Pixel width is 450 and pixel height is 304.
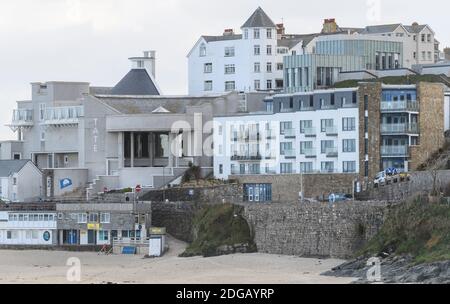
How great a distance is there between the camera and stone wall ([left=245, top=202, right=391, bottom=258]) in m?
102

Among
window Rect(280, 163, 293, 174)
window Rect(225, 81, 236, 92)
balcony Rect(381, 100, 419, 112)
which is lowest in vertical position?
window Rect(280, 163, 293, 174)

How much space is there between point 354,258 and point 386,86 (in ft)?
53.0

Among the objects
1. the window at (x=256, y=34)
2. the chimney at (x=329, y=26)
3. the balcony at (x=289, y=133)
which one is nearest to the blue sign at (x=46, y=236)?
the balcony at (x=289, y=133)

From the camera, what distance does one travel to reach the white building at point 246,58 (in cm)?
12900

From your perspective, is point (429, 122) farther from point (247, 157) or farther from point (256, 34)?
point (256, 34)

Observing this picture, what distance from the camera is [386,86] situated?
4446 inches

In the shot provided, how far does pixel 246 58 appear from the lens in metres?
129

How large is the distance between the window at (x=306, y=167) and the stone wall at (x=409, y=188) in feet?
16.9

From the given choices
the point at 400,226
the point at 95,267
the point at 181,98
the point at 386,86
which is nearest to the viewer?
the point at 400,226

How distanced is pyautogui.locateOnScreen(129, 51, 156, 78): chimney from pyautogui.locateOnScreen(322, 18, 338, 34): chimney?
36.7ft

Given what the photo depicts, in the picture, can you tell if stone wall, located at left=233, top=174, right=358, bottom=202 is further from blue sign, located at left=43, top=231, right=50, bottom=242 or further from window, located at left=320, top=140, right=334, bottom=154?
blue sign, located at left=43, top=231, right=50, bottom=242

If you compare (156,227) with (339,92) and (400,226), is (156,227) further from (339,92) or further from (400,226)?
(400,226)

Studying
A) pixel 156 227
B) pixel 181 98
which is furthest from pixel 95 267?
pixel 181 98

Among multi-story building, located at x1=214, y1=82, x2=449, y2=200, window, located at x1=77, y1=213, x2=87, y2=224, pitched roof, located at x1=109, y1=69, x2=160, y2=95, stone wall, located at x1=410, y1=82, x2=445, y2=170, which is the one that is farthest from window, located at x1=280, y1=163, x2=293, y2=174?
pitched roof, located at x1=109, y1=69, x2=160, y2=95
